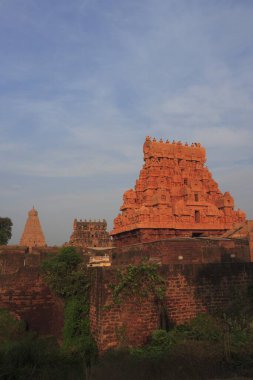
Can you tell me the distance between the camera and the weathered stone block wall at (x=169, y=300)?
1089 centimetres

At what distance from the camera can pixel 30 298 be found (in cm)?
1582

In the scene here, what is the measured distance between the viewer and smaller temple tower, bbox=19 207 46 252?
53684mm

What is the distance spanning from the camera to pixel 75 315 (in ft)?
40.6

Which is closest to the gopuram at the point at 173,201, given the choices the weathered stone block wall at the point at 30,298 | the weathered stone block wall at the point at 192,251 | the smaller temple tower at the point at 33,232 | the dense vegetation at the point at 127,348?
the weathered stone block wall at the point at 192,251

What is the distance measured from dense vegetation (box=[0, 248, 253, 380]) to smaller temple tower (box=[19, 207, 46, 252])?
39.5 meters

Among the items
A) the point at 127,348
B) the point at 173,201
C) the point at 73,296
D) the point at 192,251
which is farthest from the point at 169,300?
the point at 173,201

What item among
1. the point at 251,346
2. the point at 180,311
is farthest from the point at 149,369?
the point at 180,311

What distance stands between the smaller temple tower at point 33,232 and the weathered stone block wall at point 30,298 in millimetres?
37905

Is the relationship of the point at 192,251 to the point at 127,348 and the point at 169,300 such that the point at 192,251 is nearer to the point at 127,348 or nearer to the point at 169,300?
the point at 169,300

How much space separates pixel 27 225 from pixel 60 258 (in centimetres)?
4320

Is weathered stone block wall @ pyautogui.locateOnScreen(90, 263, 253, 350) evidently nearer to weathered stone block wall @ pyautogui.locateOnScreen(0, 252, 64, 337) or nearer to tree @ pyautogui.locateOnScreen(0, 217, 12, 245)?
weathered stone block wall @ pyautogui.locateOnScreen(0, 252, 64, 337)

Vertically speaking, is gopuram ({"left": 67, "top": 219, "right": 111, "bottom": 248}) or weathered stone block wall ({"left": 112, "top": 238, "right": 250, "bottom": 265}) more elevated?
gopuram ({"left": 67, "top": 219, "right": 111, "bottom": 248})

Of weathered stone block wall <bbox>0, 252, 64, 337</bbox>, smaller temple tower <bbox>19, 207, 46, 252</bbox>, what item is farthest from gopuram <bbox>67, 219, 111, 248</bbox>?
weathered stone block wall <bbox>0, 252, 64, 337</bbox>

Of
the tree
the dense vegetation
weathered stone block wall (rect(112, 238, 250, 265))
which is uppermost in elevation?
the tree
